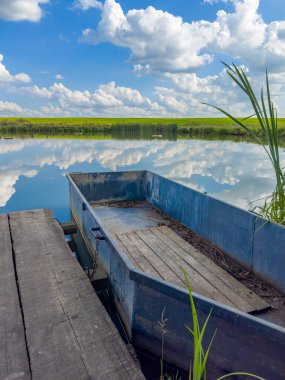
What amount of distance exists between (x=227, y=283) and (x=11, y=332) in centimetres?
165

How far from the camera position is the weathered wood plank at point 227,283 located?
2.20 metres

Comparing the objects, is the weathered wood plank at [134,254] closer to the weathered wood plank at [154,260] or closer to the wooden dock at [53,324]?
the weathered wood plank at [154,260]

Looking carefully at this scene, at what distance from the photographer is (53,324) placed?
1.94 meters

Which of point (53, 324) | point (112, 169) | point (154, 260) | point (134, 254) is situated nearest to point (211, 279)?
point (154, 260)

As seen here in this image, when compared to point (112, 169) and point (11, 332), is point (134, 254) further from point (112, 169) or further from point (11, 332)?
point (112, 169)

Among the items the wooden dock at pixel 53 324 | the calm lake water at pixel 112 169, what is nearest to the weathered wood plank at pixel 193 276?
the wooden dock at pixel 53 324

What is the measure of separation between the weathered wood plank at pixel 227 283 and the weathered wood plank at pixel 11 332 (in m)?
1.48

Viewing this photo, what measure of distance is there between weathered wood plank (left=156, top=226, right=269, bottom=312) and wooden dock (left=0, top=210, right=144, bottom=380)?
959 mm

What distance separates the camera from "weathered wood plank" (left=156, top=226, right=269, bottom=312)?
220 cm

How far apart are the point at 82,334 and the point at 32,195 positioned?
6178 mm

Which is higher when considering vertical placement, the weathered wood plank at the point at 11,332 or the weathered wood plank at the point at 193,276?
the weathered wood plank at the point at 193,276

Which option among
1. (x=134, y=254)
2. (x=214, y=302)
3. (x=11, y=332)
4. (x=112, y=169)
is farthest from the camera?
(x=112, y=169)

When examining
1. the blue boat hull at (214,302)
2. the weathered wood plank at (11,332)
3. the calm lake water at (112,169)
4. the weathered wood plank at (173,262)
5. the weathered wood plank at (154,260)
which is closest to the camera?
the blue boat hull at (214,302)

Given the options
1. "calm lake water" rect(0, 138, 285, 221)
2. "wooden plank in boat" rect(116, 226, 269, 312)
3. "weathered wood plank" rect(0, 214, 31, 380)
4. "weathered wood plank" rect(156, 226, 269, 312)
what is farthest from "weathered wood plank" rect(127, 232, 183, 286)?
"calm lake water" rect(0, 138, 285, 221)
